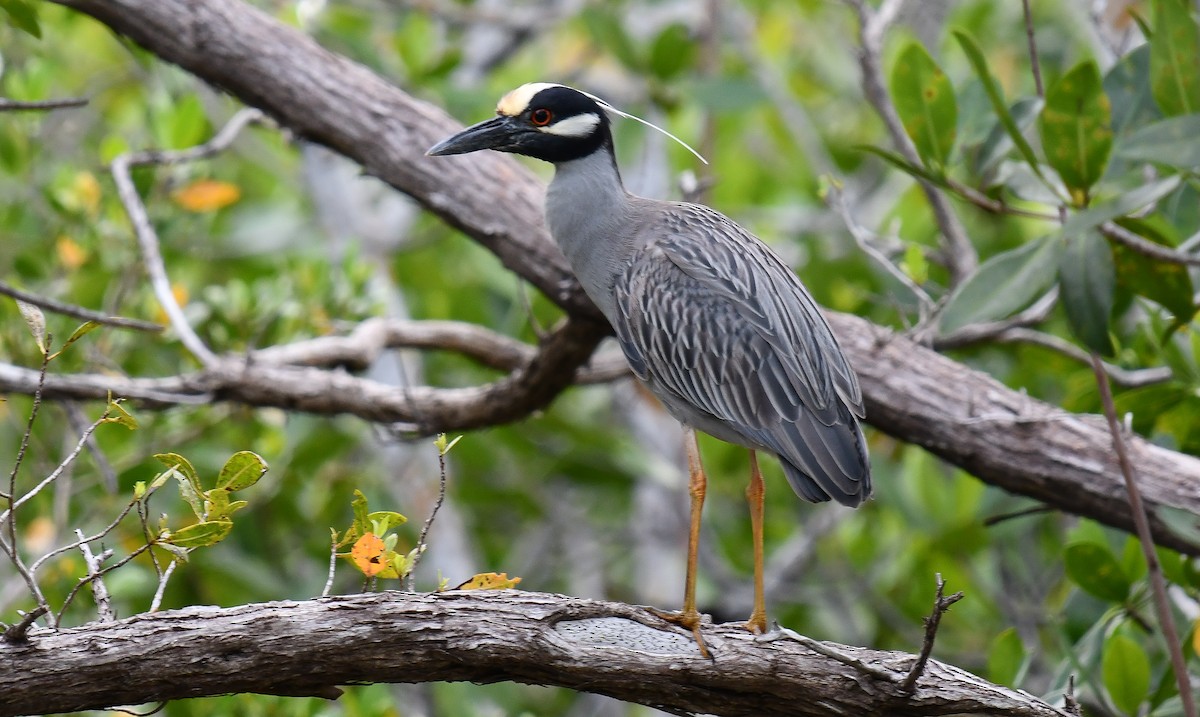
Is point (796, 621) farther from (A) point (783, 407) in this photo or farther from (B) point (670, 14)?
(B) point (670, 14)

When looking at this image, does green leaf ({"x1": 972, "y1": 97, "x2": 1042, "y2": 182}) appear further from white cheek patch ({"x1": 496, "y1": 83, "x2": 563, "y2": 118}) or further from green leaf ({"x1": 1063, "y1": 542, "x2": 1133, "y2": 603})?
white cheek patch ({"x1": 496, "y1": 83, "x2": 563, "y2": 118})

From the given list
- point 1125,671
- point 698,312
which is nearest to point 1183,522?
point 1125,671

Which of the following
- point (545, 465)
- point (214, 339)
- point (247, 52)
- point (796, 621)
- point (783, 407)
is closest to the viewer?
point (783, 407)

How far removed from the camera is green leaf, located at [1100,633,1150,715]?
3473 mm

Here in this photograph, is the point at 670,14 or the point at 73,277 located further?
the point at 670,14

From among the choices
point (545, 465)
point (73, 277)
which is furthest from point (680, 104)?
point (73, 277)

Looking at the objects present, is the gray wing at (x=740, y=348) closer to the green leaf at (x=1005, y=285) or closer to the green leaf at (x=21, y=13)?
the green leaf at (x=1005, y=285)

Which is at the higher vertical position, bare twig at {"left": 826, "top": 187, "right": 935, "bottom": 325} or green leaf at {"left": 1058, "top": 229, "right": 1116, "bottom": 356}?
bare twig at {"left": 826, "top": 187, "right": 935, "bottom": 325}

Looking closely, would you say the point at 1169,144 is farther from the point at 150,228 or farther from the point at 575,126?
the point at 150,228

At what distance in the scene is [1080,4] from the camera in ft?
22.4

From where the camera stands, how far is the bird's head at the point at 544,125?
13.3ft

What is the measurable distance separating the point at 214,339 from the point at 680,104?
8.88 feet

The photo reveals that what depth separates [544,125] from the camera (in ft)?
13.4

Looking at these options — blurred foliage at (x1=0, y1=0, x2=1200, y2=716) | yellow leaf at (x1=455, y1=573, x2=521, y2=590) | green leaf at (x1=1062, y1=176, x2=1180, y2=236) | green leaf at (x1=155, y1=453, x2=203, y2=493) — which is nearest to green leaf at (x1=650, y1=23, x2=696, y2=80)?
blurred foliage at (x1=0, y1=0, x2=1200, y2=716)
